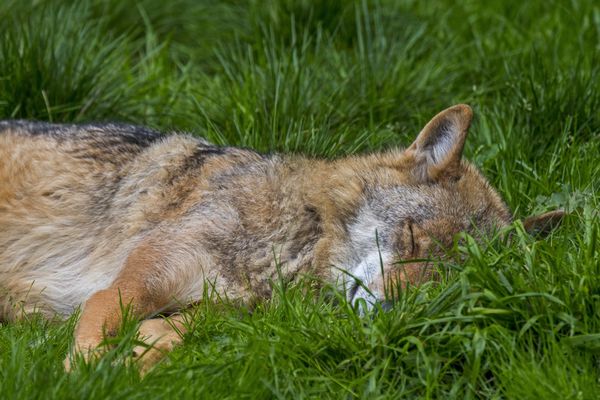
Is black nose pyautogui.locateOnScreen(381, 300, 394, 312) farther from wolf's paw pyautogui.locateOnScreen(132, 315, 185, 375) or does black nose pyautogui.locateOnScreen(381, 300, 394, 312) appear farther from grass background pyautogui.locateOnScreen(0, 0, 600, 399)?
wolf's paw pyautogui.locateOnScreen(132, 315, 185, 375)

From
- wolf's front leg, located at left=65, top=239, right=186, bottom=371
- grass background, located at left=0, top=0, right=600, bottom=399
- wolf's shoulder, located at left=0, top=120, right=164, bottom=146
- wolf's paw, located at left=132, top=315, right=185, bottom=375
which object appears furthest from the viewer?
wolf's shoulder, located at left=0, top=120, right=164, bottom=146

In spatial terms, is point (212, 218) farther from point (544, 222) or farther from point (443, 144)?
point (544, 222)

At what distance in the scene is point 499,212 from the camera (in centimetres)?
541

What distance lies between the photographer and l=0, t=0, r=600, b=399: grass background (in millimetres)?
4008

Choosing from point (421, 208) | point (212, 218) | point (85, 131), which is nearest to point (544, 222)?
point (421, 208)

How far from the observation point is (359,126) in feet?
23.1

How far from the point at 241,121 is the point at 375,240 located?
2102 mm

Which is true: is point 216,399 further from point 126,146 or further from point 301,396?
point 126,146

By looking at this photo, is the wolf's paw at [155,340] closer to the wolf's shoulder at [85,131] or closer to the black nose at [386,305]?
the black nose at [386,305]

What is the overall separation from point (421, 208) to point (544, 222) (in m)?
0.65

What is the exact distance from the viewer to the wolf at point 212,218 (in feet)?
16.1

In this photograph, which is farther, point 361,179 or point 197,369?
point 361,179

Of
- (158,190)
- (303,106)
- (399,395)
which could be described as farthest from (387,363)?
(303,106)

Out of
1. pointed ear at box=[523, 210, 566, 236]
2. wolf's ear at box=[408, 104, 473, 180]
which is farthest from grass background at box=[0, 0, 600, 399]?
wolf's ear at box=[408, 104, 473, 180]
